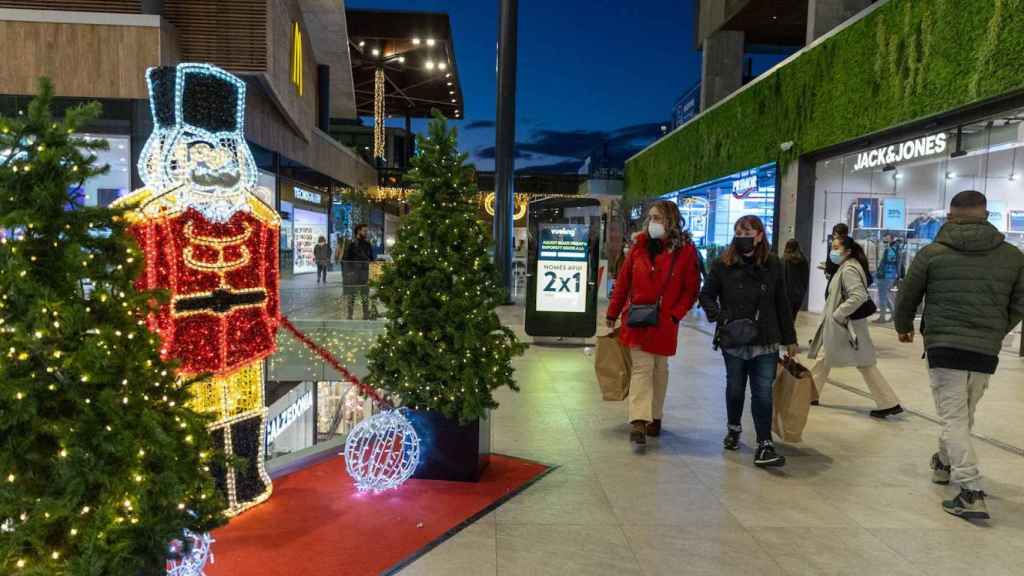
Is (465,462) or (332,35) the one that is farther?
(332,35)

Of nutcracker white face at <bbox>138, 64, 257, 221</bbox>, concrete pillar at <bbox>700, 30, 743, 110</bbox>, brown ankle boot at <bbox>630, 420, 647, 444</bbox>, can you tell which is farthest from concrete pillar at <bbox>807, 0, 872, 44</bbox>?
nutcracker white face at <bbox>138, 64, 257, 221</bbox>

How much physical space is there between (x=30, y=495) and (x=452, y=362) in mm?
2285

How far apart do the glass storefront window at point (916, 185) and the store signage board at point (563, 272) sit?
457 centimetres

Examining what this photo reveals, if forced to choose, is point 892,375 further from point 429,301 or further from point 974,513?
point 429,301

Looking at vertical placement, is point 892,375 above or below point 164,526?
below

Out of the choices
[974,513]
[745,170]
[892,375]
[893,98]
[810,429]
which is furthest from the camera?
[745,170]

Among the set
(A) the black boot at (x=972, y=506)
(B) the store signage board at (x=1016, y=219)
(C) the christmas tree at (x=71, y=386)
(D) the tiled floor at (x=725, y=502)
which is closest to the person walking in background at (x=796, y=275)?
(D) the tiled floor at (x=725, y=502)

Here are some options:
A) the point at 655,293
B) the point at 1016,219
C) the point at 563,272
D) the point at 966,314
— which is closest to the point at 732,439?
the point at 655,293

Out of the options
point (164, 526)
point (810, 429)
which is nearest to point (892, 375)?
point (810, 429)

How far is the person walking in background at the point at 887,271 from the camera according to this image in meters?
13.0

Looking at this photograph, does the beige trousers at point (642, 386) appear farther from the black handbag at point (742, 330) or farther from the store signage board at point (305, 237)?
the store signage board at point (305, 237)

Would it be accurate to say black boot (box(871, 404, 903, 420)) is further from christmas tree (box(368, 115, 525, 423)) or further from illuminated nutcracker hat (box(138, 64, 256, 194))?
illuminated nutcracker hat (box(138, 64, 256, 194))

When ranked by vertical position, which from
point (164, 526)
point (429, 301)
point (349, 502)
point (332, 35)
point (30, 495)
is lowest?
point (349, 502)

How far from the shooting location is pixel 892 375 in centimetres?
784
